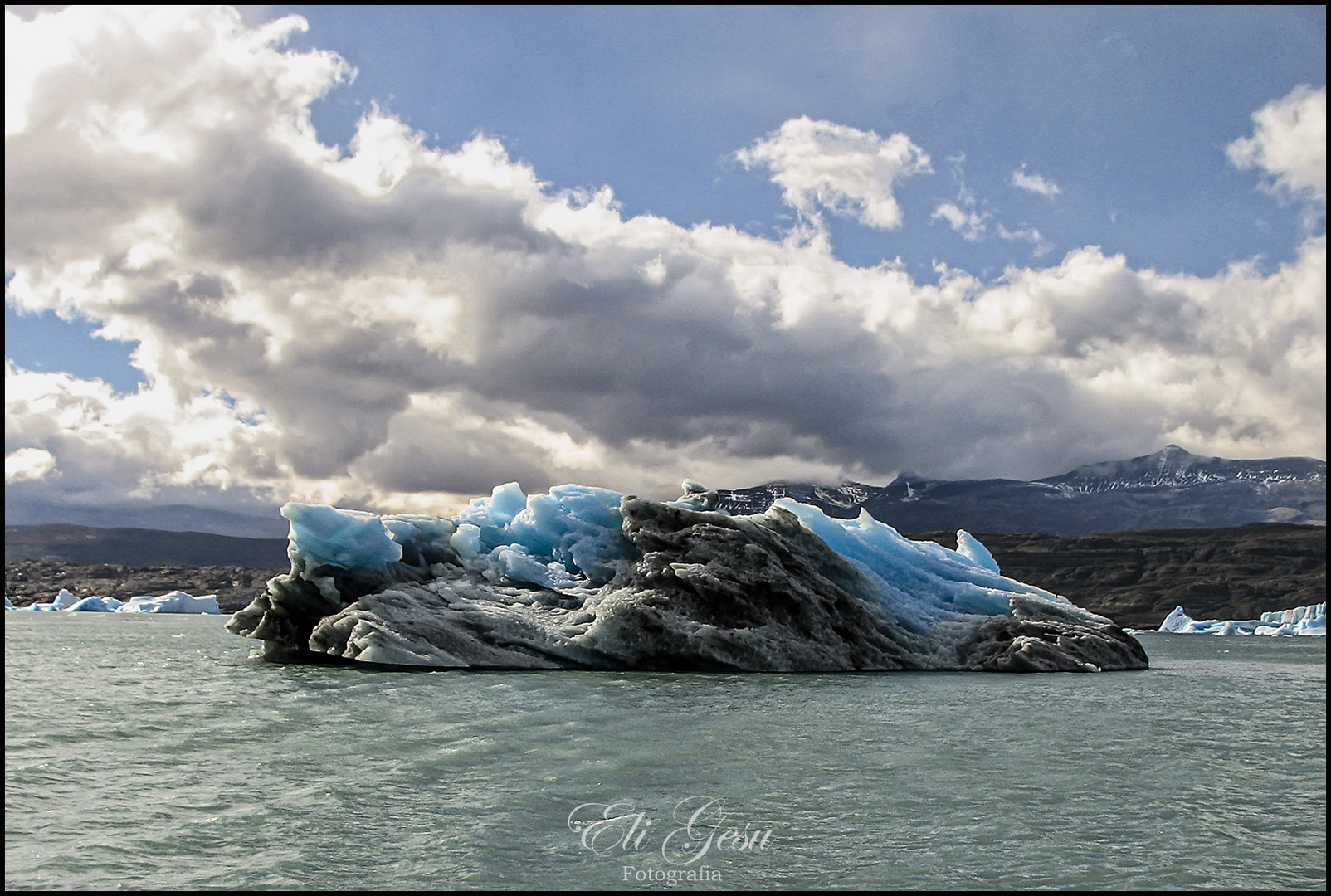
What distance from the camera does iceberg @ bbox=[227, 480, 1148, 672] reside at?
22.1m

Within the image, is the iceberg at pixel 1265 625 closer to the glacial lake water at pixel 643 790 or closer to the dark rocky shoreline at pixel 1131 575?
the dark rocky shoreline at pixel 1131 575

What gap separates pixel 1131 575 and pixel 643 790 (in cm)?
14758

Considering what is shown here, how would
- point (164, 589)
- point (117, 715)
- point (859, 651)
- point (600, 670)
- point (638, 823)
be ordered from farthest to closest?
point (164, 589), point (859, 651), point (600, 670), point (117, 715), point (638, 823)

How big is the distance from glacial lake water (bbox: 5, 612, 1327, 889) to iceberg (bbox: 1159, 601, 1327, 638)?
8483 cm

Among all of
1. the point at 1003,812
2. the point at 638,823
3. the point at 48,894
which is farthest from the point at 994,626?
the point at 48,894

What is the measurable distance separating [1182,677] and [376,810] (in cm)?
2306

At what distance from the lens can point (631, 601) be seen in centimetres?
2247

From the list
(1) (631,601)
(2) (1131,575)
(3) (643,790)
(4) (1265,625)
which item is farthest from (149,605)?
(2) (1131,575)

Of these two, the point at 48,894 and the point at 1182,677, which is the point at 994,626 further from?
the point at 48,894

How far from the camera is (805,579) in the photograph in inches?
976

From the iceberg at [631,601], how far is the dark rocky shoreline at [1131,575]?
107 m

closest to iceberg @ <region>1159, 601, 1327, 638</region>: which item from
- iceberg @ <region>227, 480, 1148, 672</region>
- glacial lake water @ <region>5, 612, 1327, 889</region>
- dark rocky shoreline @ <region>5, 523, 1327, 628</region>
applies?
dark rocky shoreline @ <region>5, 523, 1327, 628</region>

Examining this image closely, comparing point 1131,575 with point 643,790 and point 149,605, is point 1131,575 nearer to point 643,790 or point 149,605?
point 149,605

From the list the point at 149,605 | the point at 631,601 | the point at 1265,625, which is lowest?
the point at 149,605
